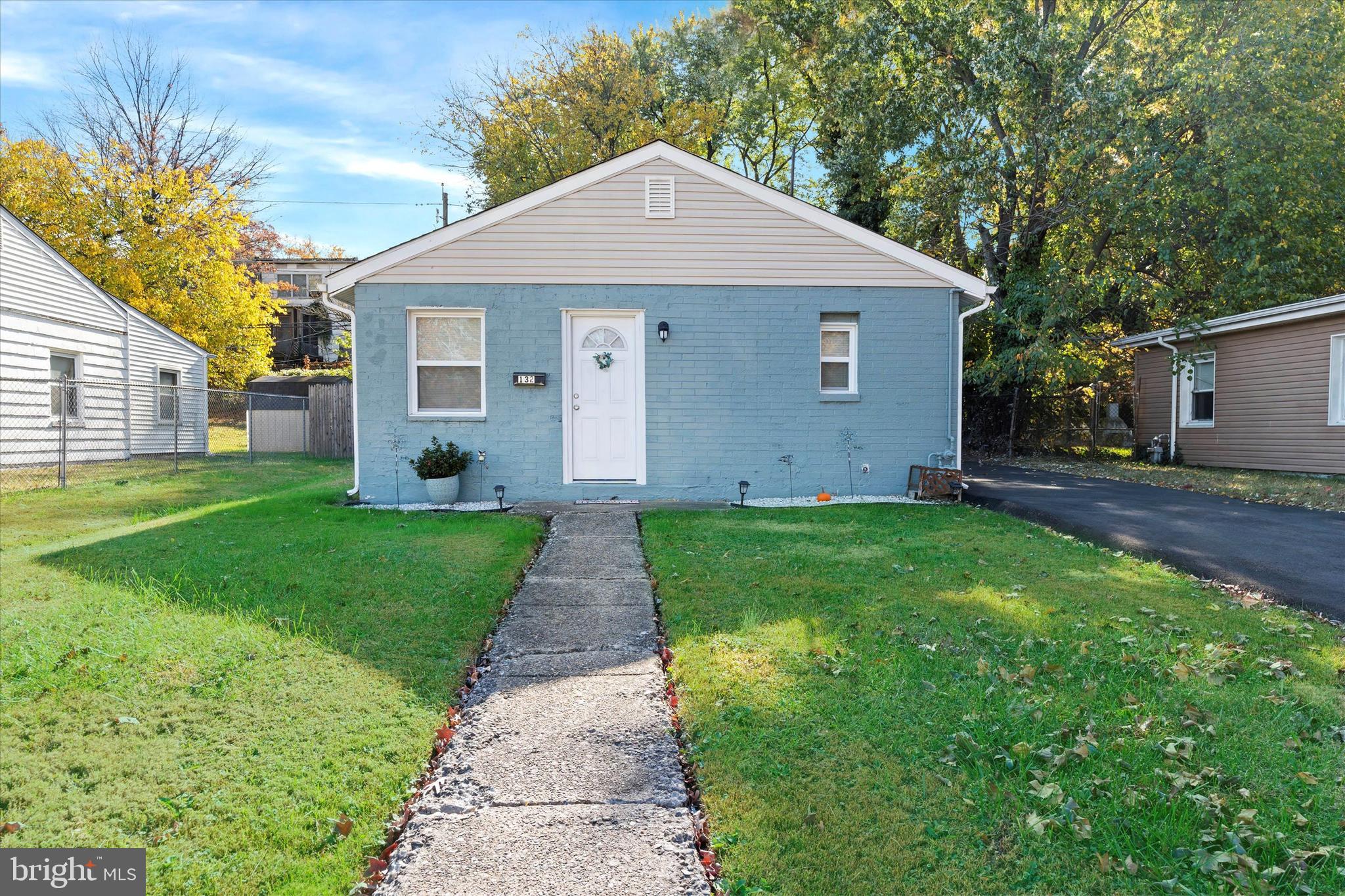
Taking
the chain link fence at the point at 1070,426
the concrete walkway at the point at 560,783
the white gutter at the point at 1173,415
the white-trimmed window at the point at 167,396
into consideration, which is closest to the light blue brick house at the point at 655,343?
the concrete walkway at the point at 560,783

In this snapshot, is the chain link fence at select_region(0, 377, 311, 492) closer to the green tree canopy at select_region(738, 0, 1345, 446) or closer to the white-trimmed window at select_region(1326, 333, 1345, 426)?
the green tree canopy at select_region(738, 0, 1345, 446)

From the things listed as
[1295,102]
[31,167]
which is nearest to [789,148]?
[1295,102]

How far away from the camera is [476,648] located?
4184 millimetres

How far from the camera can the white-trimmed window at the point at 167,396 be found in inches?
681

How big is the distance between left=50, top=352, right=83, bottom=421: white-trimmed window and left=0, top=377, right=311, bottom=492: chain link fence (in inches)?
0.9

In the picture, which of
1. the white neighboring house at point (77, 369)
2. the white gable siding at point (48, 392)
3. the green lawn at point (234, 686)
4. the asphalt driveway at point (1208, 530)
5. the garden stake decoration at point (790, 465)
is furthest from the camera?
the white neighboring house at point (77, 369)

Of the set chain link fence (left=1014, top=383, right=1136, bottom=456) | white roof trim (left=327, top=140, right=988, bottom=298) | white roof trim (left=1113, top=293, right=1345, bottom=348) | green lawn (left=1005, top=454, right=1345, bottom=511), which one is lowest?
green lawn (left=1005, top=454, right=1345, bottom=511)

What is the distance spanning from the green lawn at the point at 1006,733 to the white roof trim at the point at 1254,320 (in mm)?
10085

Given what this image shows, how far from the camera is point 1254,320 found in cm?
1366

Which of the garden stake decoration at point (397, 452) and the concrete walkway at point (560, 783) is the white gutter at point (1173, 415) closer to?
the garden stake decoration at point (397, 452)

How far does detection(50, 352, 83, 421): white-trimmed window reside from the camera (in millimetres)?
14094

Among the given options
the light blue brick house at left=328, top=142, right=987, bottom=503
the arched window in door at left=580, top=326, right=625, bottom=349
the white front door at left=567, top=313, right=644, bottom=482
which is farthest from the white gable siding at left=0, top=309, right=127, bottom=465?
the arched window in door at left=580, top=326, right=625, bottom=349

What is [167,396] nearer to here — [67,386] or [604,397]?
[67,386]

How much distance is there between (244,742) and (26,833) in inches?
27.9
